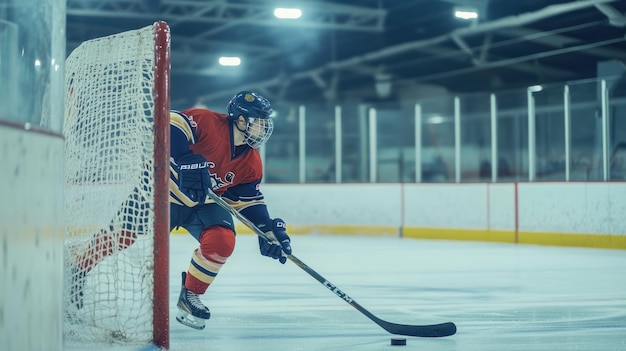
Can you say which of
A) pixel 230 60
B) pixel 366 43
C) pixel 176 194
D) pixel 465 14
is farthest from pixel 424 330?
pixel 230 60

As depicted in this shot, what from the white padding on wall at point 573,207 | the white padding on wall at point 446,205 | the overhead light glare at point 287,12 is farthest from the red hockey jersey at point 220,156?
the overhead light glare at point 287,12

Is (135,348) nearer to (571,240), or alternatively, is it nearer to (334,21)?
(571,240)

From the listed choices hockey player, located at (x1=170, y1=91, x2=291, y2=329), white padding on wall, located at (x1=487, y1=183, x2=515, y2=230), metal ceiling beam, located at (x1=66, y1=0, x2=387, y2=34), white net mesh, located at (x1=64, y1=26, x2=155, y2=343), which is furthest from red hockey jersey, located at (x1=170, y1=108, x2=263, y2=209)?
metal ceiling beam, located at (x1=66, y1=0, x2=387, y2=34)

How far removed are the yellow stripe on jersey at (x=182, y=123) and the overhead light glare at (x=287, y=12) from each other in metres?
8.78

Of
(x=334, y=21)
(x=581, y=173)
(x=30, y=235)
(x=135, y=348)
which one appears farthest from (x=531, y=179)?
(x=30, y=235)

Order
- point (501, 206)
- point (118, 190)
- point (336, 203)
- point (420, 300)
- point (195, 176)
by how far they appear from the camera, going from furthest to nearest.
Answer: point (336, 203)
point (501, 206)
point (420, 300)
point (195, 176)
point (118, 190)

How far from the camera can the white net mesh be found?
2750mm

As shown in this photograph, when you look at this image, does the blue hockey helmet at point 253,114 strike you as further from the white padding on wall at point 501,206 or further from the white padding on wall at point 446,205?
the white padding on wall at point 446,205

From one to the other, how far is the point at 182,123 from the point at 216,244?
1.50ft

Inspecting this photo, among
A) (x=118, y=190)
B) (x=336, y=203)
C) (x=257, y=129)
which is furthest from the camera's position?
(x=336, y=203)

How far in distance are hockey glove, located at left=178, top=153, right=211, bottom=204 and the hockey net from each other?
22 centimetres

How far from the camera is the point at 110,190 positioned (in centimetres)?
298

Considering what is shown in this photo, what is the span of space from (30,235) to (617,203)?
682 centimetres

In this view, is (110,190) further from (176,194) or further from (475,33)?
(475,33)
